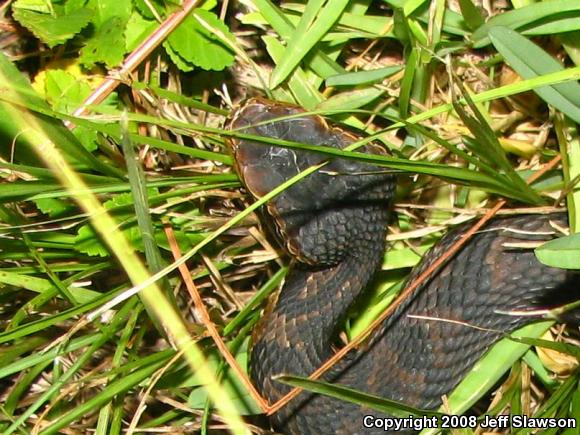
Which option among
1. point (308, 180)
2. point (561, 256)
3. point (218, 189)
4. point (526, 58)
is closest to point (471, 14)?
point (526, 58)

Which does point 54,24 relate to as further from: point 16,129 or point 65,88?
point 16,129

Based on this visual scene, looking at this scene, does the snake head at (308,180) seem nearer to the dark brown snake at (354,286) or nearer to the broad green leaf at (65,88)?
the dark brown snake at (354,286)

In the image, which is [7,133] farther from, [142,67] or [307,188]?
[307,188]

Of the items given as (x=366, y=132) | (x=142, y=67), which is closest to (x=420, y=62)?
(x=366, y=132)

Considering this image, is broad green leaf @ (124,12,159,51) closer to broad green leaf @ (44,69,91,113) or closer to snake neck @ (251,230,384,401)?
broad green leaf @ (44,69,91,113)

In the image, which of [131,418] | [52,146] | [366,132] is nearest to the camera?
[52,146]

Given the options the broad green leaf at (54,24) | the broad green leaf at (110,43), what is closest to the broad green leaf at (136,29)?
the broad green leaf at (110,43)
